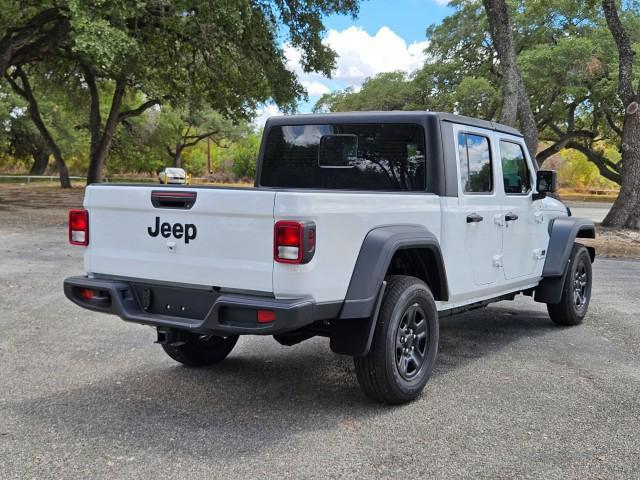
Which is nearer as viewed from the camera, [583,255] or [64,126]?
[583,255]

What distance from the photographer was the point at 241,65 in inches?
764

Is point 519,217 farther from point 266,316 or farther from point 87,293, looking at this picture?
point 87,293

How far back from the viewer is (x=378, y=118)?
5211 mm

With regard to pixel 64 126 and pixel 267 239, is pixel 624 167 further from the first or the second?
pixel 64 126

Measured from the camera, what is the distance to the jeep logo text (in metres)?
4.01

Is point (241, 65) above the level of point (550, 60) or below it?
below

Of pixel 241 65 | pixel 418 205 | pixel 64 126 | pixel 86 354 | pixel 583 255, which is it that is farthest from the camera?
pixel 64 126

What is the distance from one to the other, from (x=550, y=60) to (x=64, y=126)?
3549cm

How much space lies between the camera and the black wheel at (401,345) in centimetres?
420

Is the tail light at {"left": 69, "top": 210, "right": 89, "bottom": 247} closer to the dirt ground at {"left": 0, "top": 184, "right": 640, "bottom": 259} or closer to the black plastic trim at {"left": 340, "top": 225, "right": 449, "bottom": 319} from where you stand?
the black plastic trim at {"left": 340, "top": 225, "right": 449, "bottom": 319}

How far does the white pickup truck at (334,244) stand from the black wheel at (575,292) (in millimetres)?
1067

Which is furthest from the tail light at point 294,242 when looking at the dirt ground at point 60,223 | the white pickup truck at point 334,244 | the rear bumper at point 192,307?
the dirt ground at point 60,223

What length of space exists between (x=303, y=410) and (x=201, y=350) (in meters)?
1.25

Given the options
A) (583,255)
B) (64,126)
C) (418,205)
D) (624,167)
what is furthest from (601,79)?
(64,126)
